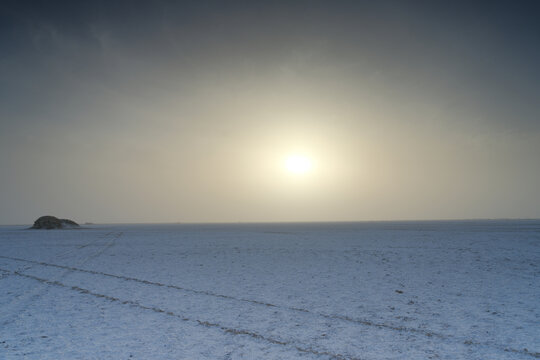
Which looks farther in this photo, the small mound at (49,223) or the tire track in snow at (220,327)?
the small mound at (49,223)

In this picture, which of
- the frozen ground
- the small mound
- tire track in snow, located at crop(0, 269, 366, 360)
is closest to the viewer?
tire track in snow, located at crop(0, 269, 366, 360)

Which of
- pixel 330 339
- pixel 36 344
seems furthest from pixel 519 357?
pixel 36 344

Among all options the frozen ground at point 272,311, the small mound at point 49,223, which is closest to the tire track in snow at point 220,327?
the frozen ground at point 272,311

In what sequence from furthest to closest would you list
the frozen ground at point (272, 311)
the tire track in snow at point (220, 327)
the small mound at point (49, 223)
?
the small mound at point (49, 223) → the frozen ground at point (272, 311) → the tire track in snow at point (220, 327)

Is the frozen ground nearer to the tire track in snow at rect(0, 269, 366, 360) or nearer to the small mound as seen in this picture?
the tire track in snow at rect(0, 269, 366, 360)

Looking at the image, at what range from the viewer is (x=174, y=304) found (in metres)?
9.55

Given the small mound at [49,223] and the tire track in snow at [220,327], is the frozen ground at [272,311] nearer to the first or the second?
the tire track in snow at [220,327]

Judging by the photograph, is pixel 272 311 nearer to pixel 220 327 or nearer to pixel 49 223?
pixel 220 327

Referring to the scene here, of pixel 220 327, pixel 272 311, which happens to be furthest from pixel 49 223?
pixel 220 327

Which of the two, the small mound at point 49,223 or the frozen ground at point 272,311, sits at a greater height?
the small mound at point 49,223

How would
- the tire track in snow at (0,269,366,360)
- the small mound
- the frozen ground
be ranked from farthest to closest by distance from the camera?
1. the small mound
2. the frozen ground
3. the tire track in snow at (0,269,366,360)

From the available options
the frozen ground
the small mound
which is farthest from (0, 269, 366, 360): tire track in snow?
the small mound

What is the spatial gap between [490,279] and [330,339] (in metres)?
9.23

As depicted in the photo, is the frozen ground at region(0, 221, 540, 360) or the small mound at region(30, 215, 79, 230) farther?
the small mound at region(30, 215, 79, 230)
